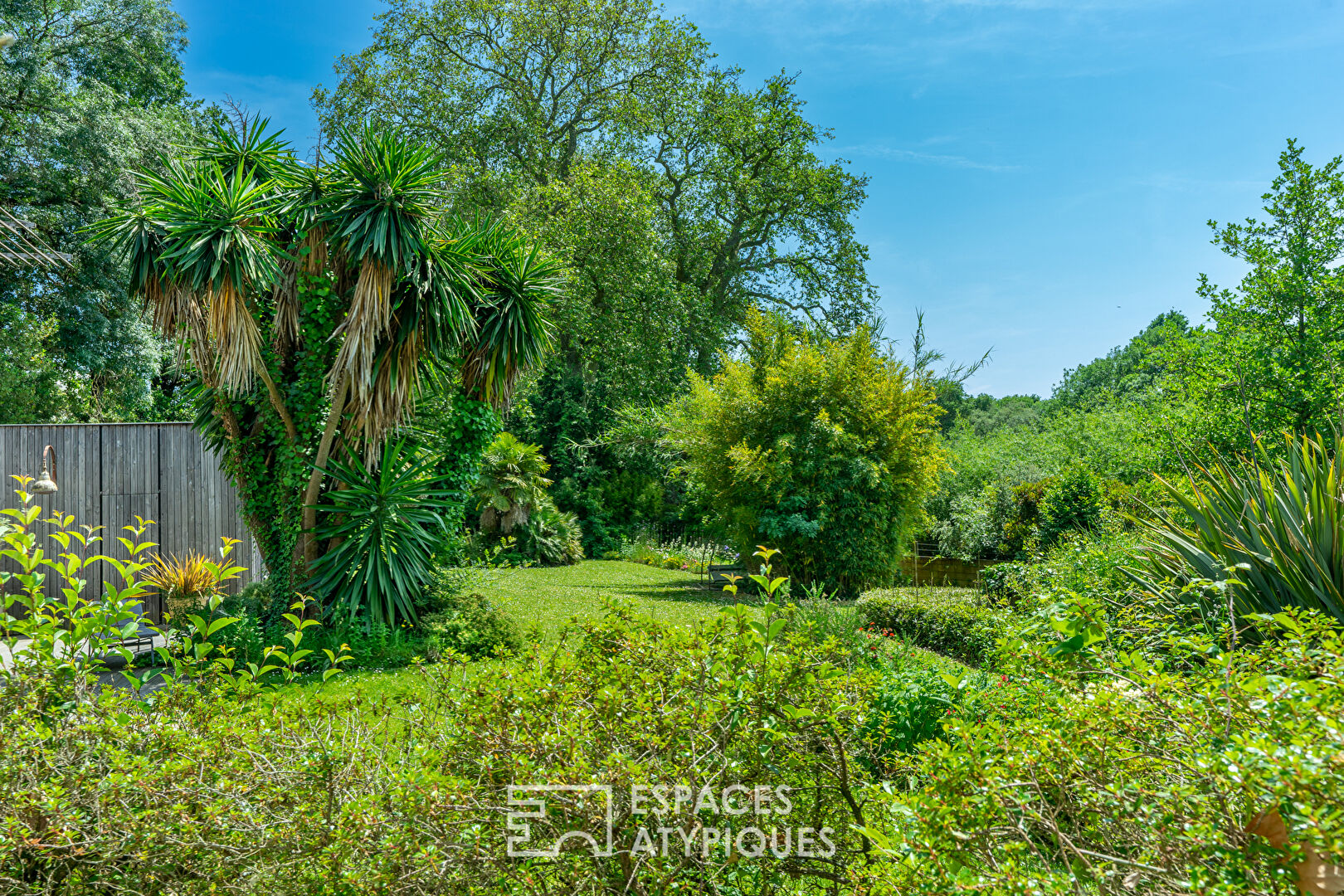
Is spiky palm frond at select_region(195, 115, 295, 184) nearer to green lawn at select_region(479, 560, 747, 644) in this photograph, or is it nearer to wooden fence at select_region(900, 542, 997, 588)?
green lawn at select_region(479, 560, 747, 644)

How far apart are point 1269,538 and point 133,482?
35.2 ft

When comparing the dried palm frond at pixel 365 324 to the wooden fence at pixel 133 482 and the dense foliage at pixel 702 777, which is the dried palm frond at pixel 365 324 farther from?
the dense foliage at pixel 702 777

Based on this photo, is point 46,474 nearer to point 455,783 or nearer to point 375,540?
point 375,540

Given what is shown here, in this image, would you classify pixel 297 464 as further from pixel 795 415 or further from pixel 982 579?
pixel 982 579

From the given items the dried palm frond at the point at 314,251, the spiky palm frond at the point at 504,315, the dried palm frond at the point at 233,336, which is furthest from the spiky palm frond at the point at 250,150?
the spiky palm frond at the point at 504,315

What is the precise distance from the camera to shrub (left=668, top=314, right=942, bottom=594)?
12.1 m

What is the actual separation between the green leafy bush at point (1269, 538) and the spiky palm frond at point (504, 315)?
625 cm

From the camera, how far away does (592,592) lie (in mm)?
11930

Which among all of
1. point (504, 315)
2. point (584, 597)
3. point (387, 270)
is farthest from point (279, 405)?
point (584, 597)

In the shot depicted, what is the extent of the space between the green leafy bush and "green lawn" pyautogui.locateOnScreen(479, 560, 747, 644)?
14.3 feet

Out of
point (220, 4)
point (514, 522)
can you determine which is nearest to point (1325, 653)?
point (514, 522)

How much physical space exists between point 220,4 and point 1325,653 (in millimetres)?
17161

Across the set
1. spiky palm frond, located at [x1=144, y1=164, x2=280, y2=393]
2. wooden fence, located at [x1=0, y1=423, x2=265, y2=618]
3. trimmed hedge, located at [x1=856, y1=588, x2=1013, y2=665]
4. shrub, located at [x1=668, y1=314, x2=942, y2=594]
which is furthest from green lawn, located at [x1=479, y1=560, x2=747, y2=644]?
spiky palm frond, located at [x1=144, y1=164, x2=280, y2=393]

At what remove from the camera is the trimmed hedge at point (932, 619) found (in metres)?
7.82
